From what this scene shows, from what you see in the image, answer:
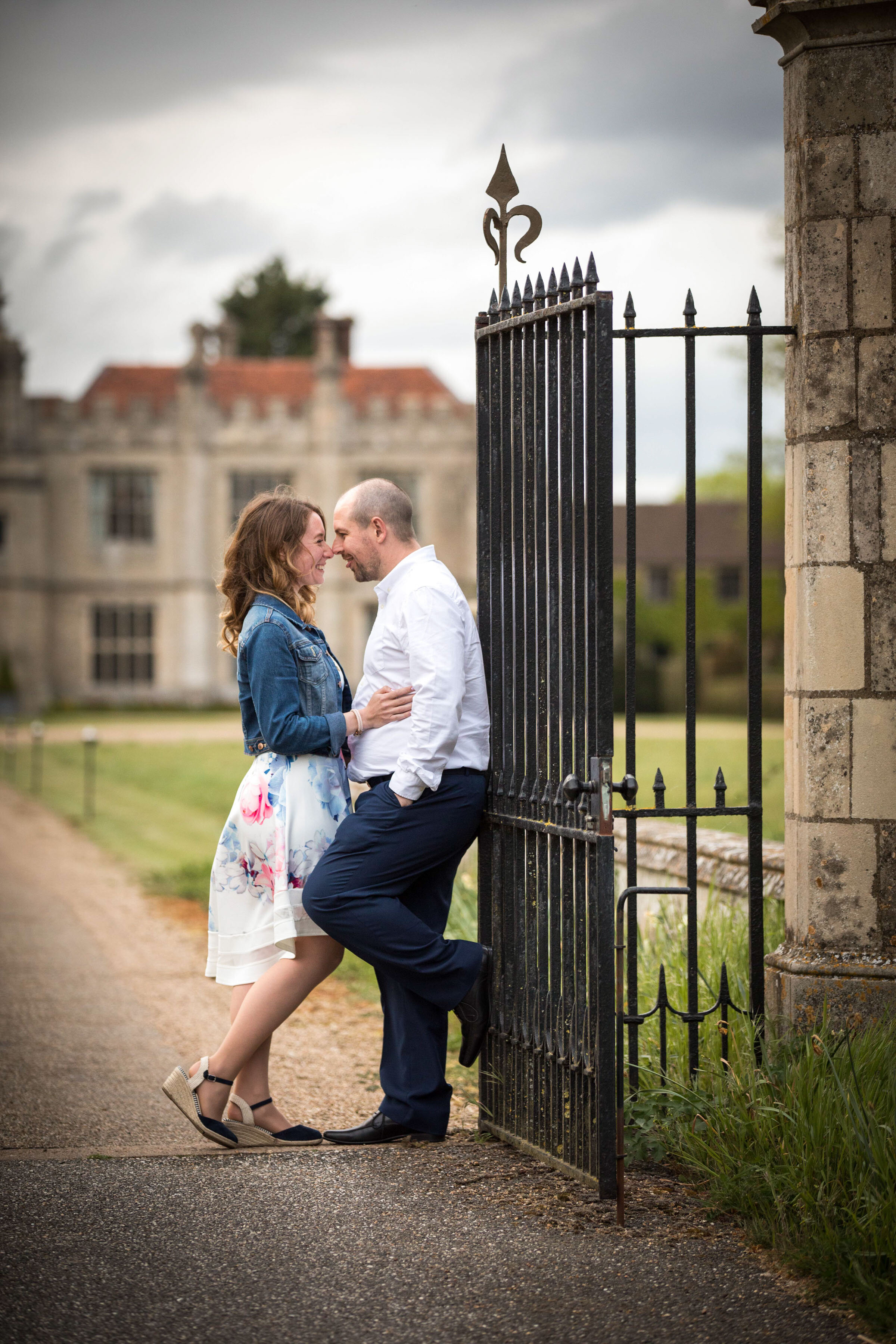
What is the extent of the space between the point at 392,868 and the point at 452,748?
1.29ft

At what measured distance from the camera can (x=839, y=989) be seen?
4.04 metres

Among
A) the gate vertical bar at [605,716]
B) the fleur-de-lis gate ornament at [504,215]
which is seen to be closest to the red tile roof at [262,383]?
the fleur-de-lis gate ornament at [504,215]

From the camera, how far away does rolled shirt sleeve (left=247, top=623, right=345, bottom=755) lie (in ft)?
13.7

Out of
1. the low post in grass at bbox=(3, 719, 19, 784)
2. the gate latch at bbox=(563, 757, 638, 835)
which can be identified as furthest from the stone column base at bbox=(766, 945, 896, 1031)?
the low post in grass at bbox=(3, 719, 19, 784)

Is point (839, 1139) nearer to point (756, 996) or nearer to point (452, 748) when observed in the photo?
point (756, 996)

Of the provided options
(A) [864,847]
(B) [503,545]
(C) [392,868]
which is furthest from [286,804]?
(A) [864,847]

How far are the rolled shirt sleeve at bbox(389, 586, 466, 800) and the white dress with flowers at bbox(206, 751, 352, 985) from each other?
34 centimetres

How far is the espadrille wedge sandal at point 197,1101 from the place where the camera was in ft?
13.7

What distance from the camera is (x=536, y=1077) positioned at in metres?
4.10

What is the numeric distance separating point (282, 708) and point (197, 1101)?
1192 millimetres

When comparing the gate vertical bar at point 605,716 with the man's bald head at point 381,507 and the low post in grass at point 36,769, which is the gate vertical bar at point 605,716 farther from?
the low post in grass at point 36,769

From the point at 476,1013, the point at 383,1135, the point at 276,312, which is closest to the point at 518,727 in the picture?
the point at 476,1013

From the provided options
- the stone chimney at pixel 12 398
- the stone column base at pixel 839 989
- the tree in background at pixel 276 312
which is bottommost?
the stone column base at pixel 839 989

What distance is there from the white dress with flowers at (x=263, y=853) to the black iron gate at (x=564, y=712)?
21.7 inches
